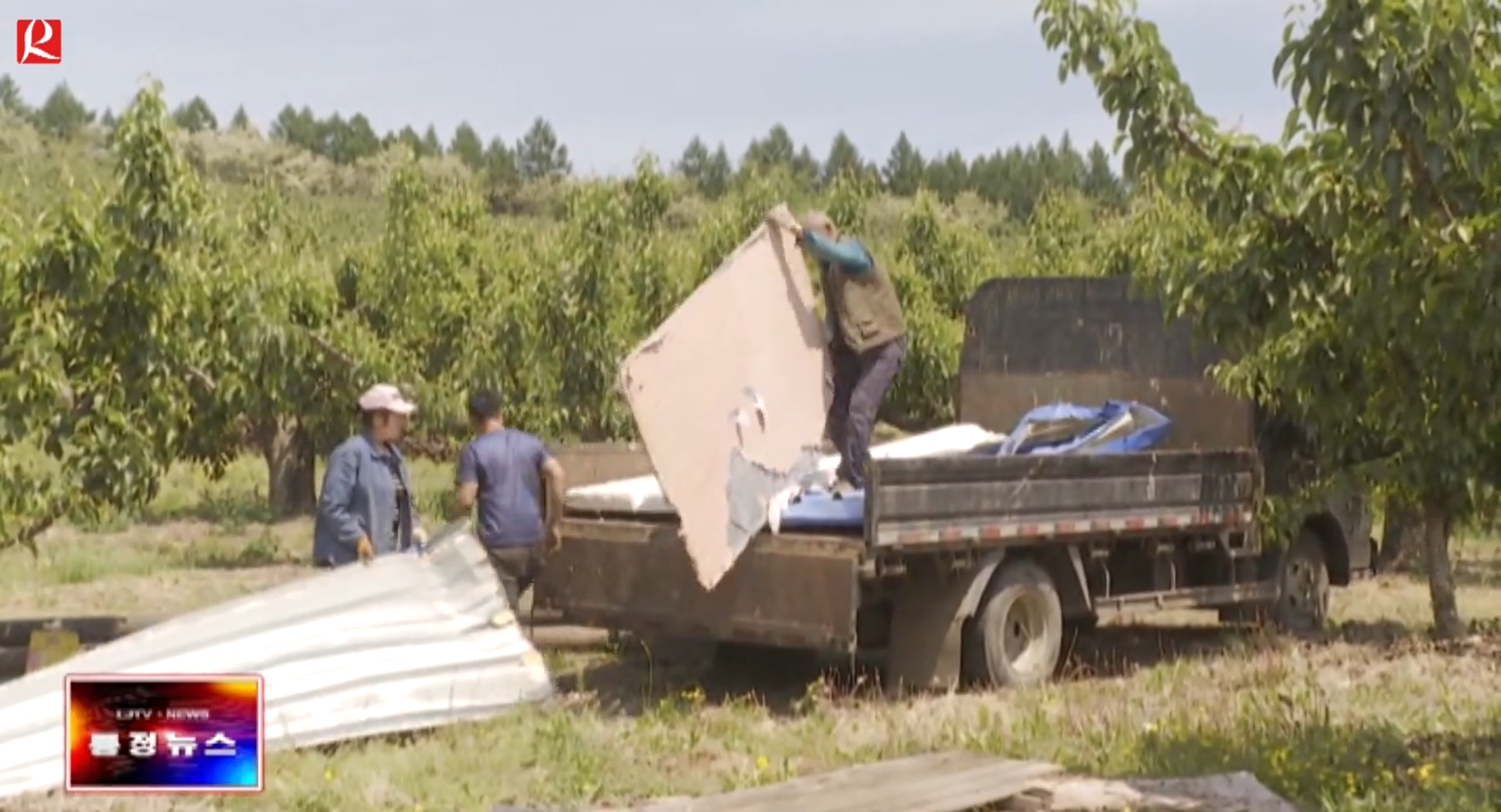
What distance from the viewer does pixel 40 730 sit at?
26.2ft

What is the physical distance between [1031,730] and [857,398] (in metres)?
2.25

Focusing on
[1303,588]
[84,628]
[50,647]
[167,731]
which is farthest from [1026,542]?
[167,731]

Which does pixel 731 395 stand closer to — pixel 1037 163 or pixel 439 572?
pixel 439 572

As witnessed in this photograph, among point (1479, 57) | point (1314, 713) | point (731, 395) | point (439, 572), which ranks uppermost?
point (1479, 57)

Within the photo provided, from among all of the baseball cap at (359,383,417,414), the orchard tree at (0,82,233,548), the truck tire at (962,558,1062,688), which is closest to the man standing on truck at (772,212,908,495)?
the truck tire at (962,558,1062,688)

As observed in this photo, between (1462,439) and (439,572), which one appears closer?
(439,572)

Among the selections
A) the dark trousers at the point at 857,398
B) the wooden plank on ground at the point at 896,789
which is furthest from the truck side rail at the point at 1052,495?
the wooden plank on ground at the point at 896,789

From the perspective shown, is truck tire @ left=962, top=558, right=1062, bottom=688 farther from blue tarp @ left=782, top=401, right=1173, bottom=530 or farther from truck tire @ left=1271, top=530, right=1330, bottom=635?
truck tire @ left=1271, top=530, right=1330, bottom=635

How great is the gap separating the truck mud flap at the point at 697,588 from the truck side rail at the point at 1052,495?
33 cm

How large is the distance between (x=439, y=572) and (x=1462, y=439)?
20.0 ft

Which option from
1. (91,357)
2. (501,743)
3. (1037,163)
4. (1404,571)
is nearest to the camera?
(501,743)

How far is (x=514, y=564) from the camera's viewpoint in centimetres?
1065

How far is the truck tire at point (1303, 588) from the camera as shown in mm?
12984

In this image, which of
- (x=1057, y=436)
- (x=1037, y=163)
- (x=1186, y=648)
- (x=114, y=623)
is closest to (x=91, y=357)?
(x=114, y=623)
